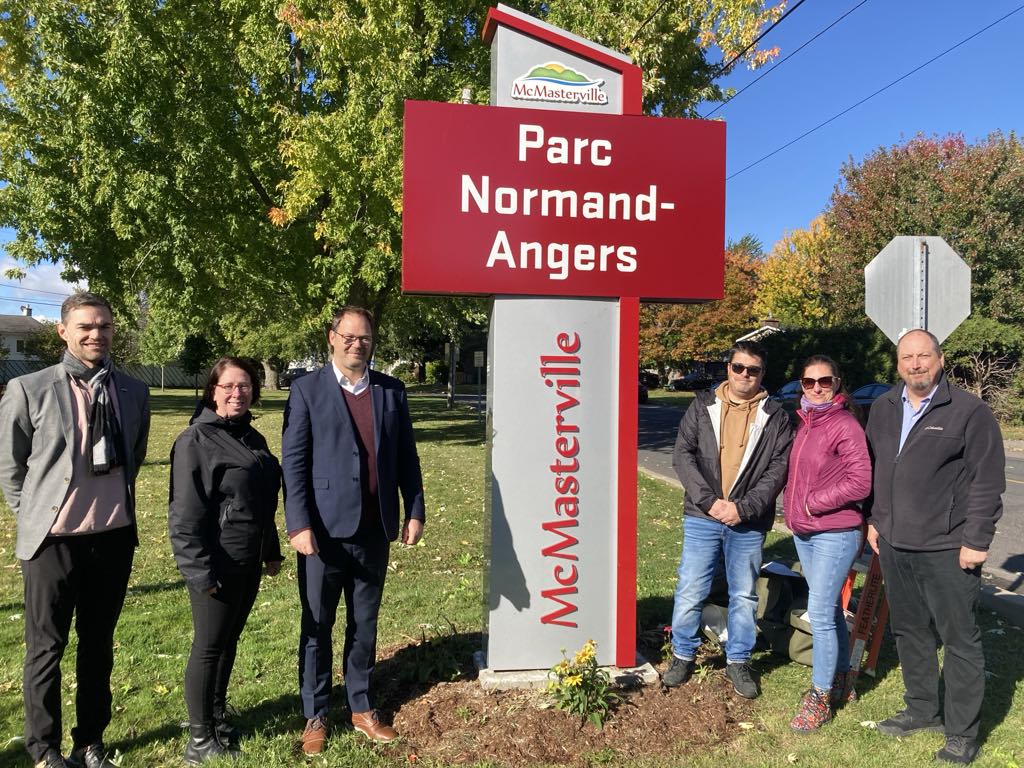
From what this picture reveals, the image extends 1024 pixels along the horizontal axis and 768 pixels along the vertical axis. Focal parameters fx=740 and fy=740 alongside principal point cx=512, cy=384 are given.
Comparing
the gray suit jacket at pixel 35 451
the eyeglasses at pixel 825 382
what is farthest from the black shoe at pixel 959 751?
the gray suit jacket at pixel 35 451

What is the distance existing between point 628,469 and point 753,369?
2.85 ft

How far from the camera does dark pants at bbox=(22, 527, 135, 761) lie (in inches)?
118

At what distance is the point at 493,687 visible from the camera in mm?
3957

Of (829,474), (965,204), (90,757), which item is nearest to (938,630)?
(829,474)

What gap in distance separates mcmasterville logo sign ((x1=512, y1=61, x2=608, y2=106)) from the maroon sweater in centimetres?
194

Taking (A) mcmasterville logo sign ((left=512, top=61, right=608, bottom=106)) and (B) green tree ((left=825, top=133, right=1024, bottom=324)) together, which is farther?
(B) green tree ((left=825, top=133, right=1024, bottom=324))

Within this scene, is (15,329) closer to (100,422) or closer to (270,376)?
(270,376)

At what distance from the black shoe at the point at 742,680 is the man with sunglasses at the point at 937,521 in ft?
2.06

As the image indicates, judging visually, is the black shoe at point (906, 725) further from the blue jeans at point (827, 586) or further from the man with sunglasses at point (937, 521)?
the blue jeans at point (827, 586)

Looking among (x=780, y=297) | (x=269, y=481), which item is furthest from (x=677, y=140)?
(x=780, y=297)

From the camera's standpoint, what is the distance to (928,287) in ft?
17.2

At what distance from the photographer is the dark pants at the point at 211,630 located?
317 centimetres

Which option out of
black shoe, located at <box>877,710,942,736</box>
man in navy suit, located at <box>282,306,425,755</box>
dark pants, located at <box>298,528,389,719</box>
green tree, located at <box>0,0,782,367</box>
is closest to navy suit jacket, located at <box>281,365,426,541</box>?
man in navy suit, located at <box>282,306,425,755</box>

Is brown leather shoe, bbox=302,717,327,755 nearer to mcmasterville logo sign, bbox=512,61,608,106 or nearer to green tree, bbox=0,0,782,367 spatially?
mcmasterville logo sign, bbox=512,61,608,106
